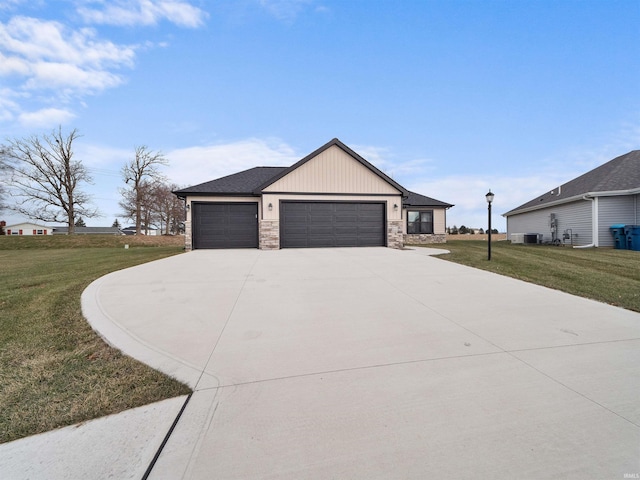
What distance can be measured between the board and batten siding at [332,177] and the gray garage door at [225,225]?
1.85m

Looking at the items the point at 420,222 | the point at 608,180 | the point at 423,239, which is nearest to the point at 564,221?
the point at 608,180

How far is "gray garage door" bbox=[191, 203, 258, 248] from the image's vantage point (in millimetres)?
13938

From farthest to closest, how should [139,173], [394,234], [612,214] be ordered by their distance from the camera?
[139,173], [612,214], [394,234]

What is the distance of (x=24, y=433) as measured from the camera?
74.3 inches

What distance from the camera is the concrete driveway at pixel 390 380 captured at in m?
1.66

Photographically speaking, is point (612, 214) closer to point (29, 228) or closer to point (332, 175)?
point (332, 175)

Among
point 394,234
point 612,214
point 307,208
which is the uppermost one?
point 307,208

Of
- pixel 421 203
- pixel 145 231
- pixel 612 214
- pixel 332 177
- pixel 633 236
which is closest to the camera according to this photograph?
pixel 633 236

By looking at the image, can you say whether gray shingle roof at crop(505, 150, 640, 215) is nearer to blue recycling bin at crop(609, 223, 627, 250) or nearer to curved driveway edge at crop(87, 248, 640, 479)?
blue recycling bin at crop(609, 223, 627, 250)

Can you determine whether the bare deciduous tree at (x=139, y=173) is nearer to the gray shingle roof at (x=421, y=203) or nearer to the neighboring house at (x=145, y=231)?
the neighboring house at (x=145, y=231)

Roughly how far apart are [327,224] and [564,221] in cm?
1564

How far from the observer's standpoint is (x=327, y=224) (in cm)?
1395

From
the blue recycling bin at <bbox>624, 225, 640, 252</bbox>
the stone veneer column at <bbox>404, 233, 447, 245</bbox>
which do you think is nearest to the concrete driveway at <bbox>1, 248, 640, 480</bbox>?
the blue recycling bin at <bbox>624, 225, 640, 252</bbox>

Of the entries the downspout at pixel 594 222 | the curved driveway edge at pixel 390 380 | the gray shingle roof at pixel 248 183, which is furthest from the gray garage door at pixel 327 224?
the downspout at pixel 594 222
